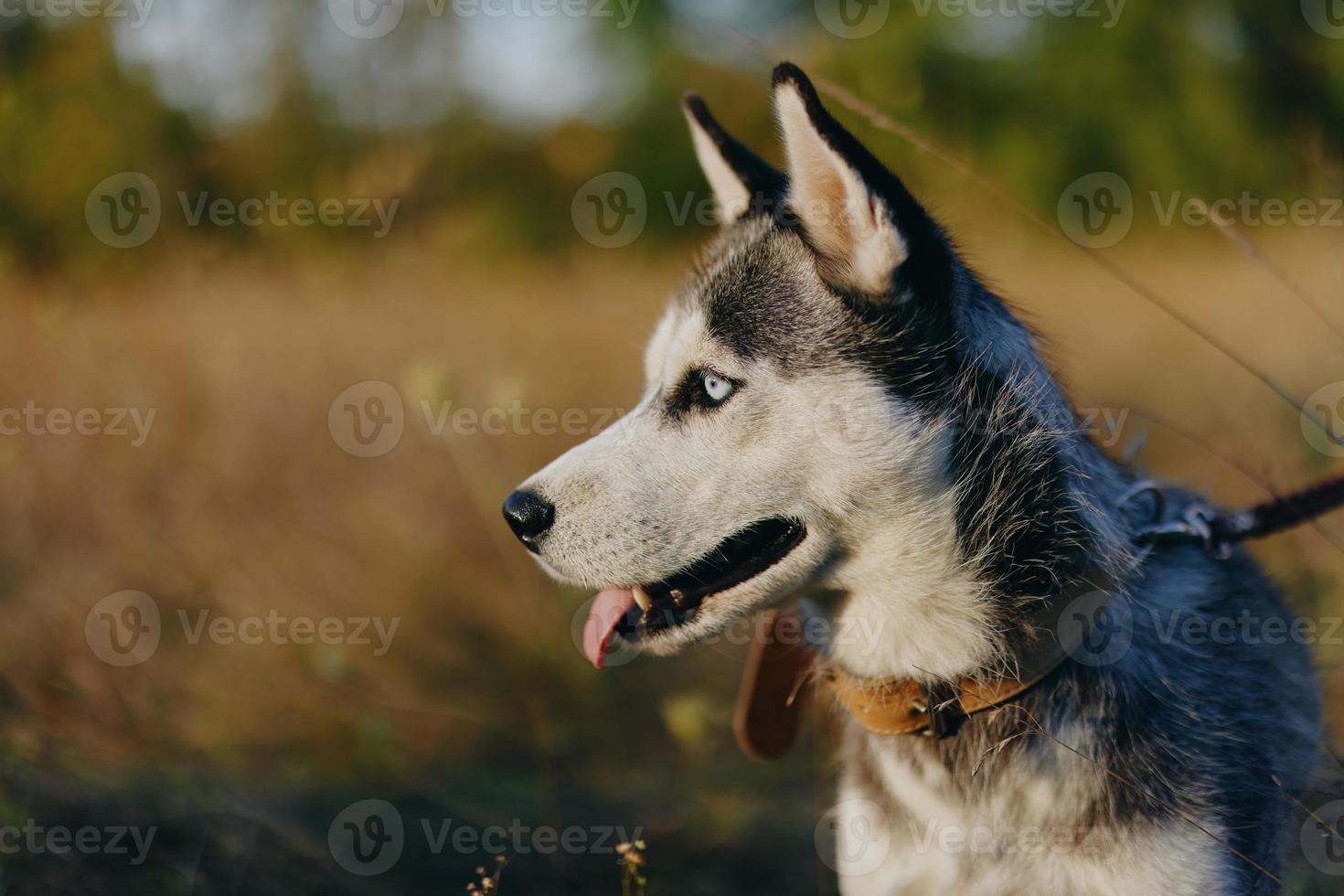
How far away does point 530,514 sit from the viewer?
2.02m

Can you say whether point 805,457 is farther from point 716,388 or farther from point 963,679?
point 963,679

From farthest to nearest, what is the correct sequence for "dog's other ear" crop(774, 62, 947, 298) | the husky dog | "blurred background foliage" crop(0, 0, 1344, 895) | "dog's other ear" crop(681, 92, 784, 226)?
"blurred background foliage" crop(0, 0, 1344, 895) < "dog's other ear" crop(681, 92, 784, 226) < the husky dog < "dog's other ear" crop(774, 62, 947, 298)

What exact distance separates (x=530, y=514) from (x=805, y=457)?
0.56 metres

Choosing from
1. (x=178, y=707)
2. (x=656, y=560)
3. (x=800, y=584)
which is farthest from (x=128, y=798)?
(x=800, y=584)

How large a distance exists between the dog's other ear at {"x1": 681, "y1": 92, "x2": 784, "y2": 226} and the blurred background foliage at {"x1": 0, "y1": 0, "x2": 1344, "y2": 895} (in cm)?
23

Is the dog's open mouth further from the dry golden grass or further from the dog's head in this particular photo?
the dry golden grass

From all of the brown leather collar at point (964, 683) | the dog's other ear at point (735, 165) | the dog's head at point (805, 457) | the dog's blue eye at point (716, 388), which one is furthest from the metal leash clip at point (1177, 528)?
the dog's other ear at point (735, 165)

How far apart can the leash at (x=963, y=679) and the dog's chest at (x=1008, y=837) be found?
0.35 feet

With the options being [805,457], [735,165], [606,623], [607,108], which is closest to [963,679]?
[805,457]

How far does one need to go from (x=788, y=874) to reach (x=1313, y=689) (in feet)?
5.33

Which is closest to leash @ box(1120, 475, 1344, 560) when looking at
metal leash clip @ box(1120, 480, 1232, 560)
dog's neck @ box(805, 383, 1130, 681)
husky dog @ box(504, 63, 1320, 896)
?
metal leash clip @ box(1120, 480, 1232, 560)

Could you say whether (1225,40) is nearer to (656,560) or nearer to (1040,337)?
(1040,337)

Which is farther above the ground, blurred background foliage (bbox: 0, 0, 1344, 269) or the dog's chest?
blurred background foliage (bbox: 0, 0, 1344, 269)

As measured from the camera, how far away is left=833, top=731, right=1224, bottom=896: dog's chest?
75.0 inches
